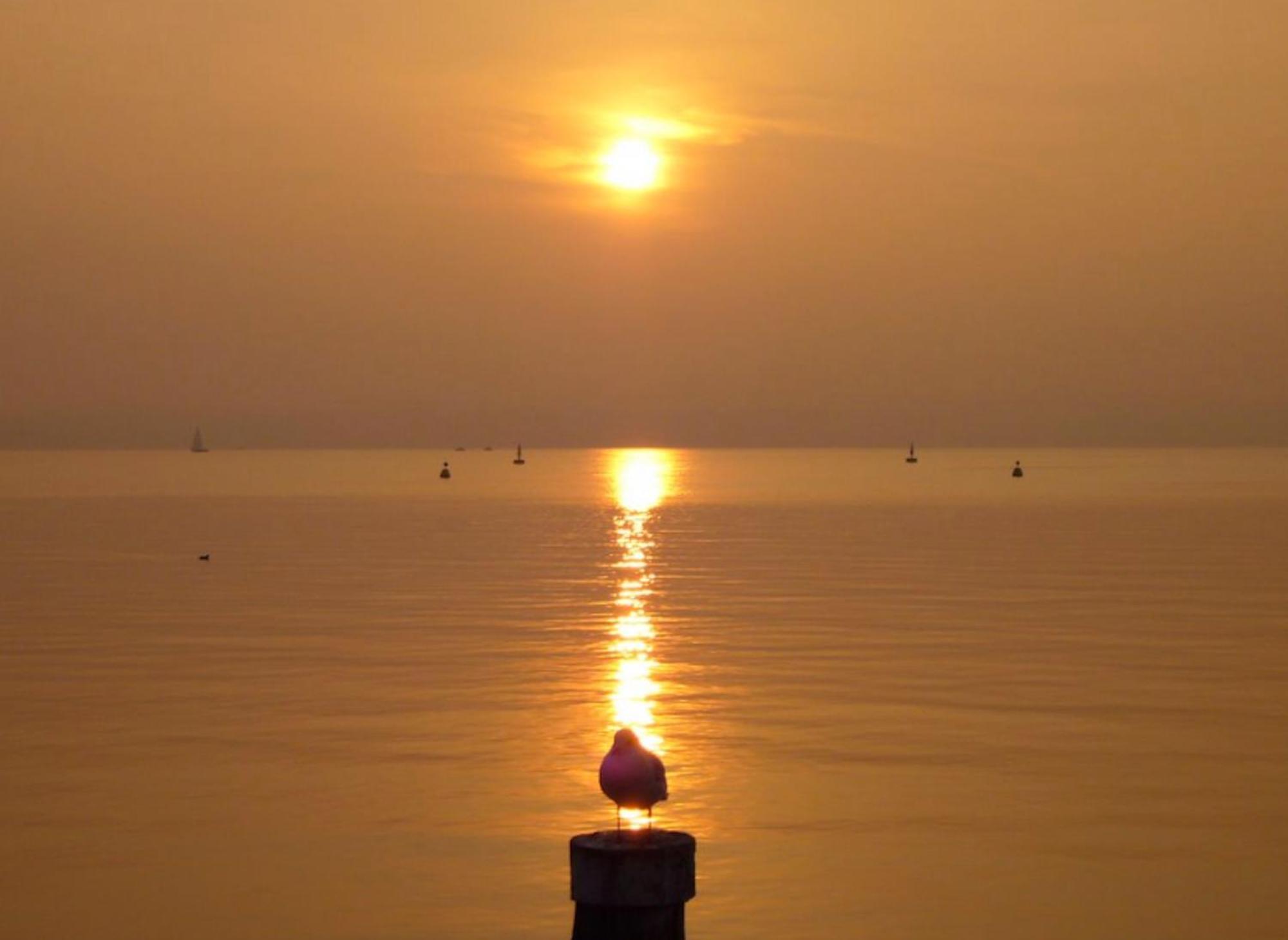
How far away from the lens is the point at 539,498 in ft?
588

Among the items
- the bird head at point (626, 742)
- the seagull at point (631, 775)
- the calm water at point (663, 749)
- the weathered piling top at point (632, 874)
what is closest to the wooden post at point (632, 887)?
the weathered piling top at point (632, 874)

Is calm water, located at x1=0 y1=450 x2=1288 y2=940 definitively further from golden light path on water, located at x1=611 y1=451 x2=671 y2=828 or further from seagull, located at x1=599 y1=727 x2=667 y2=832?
seagull, located at x1=599 y1=727 x2=667 y2=832

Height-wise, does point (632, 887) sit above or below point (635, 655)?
below

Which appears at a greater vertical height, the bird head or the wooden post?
the bird head

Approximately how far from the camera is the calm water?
2053cm

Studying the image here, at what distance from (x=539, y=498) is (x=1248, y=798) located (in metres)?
155

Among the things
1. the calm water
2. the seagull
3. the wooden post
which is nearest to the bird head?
the seagull

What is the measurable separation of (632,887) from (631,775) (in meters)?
1.08

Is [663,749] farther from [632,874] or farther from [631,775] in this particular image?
[632,874]

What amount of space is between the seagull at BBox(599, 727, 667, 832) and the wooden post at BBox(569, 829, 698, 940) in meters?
0.68

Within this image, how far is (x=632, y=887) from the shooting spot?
13719 millimetres

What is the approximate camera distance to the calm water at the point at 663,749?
20531mm

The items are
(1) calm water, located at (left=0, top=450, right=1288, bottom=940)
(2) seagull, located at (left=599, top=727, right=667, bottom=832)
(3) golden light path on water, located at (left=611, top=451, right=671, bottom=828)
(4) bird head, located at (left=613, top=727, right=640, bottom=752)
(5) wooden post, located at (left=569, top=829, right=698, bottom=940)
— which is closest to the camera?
(5) wooden post, located at (left=569, top=829, right=698, bottom=940)

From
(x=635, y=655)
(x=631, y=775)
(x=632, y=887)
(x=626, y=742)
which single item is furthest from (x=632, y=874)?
(x=635, y=655)
